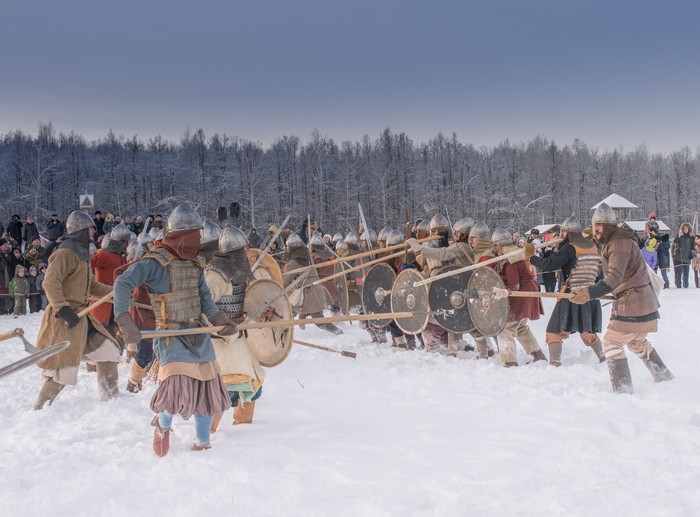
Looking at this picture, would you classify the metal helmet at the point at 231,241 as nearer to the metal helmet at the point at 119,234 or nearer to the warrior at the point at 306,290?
the metal helmet at the point at 119,234

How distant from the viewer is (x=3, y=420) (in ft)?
14.5

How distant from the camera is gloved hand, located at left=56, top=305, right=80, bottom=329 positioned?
A: 4625 millimetres

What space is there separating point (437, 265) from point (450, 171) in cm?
4892

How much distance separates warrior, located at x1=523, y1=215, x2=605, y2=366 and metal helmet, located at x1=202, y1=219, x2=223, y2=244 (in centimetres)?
309

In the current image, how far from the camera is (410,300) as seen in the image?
6918 mm

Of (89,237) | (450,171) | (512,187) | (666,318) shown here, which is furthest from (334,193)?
(89,237)

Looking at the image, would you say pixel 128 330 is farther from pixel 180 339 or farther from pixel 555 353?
pixel 555 353

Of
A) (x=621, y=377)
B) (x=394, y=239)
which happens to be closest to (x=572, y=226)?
(x=621, y=377)

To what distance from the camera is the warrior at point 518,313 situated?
6.13 meters

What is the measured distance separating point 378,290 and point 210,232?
316cm

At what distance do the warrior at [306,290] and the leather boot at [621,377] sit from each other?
5178mm

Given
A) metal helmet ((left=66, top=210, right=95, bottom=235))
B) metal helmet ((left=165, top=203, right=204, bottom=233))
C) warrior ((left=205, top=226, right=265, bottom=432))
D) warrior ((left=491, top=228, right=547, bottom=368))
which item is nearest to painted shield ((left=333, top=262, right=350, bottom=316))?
warrior ((left=491, top=228, right=547, bottom=368))

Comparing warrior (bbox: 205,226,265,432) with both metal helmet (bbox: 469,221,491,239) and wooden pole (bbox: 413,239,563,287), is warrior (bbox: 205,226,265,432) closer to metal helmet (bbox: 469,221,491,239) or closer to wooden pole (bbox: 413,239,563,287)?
wooden pole (bbox: 413,239,563,287)

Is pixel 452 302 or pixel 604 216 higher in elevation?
pixel 604 216
